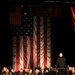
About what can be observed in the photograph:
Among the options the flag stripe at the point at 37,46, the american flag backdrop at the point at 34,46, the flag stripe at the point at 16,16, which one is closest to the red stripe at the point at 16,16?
the flag stripe at the point at 16,16

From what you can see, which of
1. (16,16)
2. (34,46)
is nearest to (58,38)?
(34,46)

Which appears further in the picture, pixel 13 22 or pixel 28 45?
pixel 28 45

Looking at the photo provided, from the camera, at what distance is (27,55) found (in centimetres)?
2233

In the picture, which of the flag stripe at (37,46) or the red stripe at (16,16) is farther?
the flag stripe at (37,46)

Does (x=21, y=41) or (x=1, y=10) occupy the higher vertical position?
(x=1, y=10)

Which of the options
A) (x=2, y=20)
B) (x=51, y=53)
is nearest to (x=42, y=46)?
(x=51, y=53)

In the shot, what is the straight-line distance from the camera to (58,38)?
22.6 metres

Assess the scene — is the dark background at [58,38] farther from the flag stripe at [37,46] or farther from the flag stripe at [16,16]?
the flag stripe at [16,16]

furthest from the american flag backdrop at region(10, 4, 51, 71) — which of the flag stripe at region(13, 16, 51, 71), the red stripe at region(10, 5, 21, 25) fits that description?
the red stripe at region(10, 5, 21, 25)

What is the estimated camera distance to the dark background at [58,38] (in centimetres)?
2194

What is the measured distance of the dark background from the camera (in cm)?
2194

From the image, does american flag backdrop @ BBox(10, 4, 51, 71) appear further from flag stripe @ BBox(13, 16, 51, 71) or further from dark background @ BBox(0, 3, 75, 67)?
dark background @ BBox(0, 3, 75, 67)

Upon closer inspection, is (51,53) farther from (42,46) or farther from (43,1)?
(43,1)

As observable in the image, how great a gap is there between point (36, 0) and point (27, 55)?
4072mm
